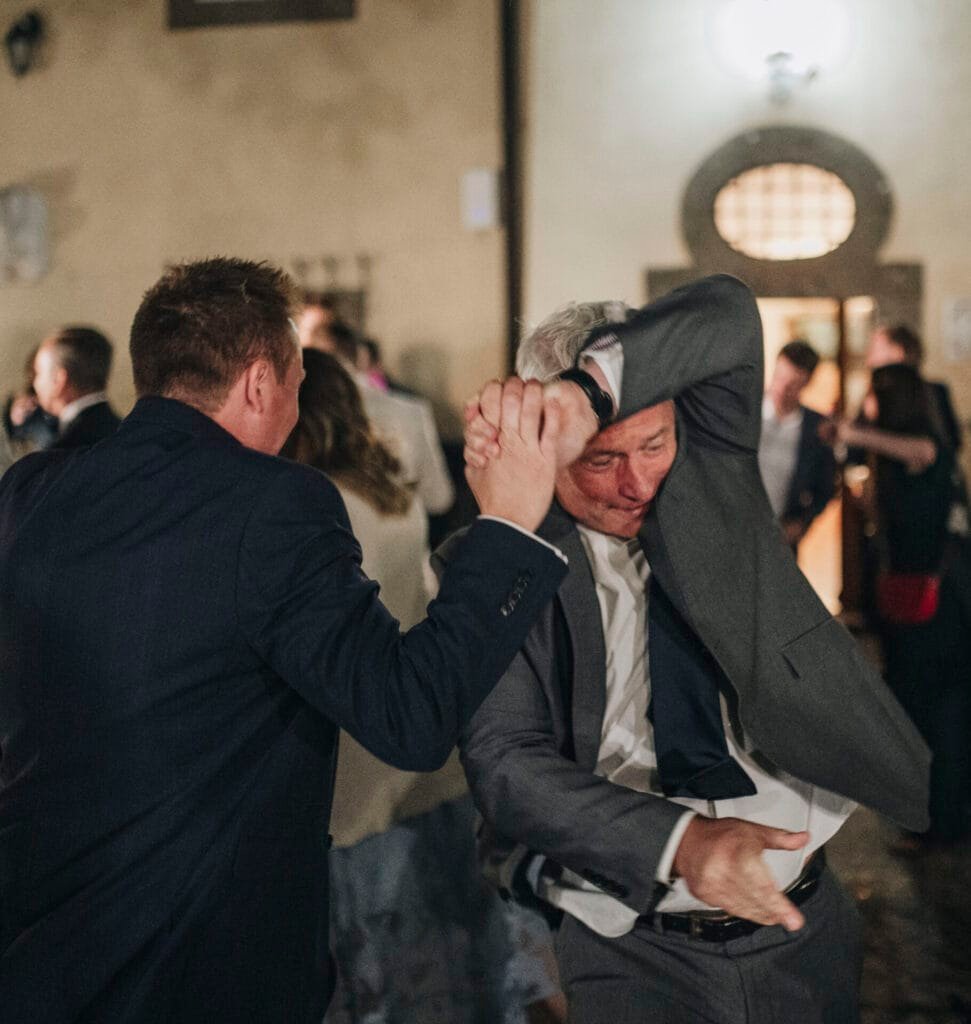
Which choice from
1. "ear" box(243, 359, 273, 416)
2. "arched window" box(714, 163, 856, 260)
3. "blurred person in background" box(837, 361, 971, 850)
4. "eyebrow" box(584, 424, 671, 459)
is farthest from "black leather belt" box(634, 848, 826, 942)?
"arched window" box(714, 163, 856, 260)

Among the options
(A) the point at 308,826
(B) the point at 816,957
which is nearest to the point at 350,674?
(A) the point at 308,826

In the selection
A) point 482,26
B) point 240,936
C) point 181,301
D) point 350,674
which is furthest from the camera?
point 482,26

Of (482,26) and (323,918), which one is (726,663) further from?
(482,26)

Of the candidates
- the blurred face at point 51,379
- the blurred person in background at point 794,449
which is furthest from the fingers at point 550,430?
the blurred person in background at point 794,449

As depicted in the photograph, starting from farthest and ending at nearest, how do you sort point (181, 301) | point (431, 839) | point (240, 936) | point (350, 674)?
point (431, 839) < point (181, 301) < point (240, 936) < point (350, 674)

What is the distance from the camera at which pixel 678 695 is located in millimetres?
1839

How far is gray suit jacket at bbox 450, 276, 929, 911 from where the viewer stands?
1.75m

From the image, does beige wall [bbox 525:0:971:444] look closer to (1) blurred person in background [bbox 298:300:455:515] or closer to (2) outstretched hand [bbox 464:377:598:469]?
(1) blurred person in background [bbox 298:300:455:515]

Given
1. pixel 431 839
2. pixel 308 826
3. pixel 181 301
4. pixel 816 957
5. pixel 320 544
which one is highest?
pixel 181 301

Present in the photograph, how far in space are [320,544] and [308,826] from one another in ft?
1.38

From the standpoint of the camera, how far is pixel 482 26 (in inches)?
304

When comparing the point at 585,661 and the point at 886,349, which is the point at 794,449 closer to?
the point at 886,349

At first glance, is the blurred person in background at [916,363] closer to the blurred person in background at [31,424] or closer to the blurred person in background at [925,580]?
the blurred person in background at [925,580]

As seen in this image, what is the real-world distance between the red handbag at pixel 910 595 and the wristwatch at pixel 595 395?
3294mm
